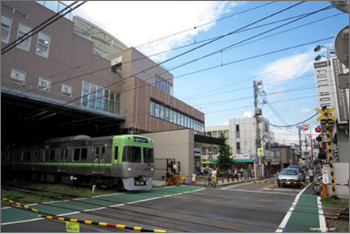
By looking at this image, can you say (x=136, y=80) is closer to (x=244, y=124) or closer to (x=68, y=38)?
(x=68, y=38)

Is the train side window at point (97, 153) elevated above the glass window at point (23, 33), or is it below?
below

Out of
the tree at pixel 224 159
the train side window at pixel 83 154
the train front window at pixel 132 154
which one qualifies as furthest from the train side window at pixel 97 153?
the tree at pixel 224 159

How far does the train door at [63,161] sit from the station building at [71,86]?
311 centimetres

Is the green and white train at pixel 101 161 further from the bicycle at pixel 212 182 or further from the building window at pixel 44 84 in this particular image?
the bicycle at pixel 212 182

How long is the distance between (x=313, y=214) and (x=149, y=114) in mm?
20935

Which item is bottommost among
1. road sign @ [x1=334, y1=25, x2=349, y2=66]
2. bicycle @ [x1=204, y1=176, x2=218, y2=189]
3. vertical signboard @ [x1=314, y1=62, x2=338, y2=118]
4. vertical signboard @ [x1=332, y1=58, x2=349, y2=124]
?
bicycle @ [x1=204, y1=176, x2=218, y2=189]

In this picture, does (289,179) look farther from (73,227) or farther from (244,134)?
(244,134)

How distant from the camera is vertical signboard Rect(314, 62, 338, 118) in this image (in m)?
15.1

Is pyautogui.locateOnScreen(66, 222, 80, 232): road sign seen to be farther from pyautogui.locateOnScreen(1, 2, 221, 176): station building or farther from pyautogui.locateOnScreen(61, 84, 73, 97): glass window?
pyautogui.locateOnScreen(61, 84, 73, 97): glass window

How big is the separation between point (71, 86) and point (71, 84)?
7.1 inches

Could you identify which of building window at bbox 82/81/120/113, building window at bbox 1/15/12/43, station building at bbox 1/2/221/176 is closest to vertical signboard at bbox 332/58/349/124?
station building at bbox 1/2/221/176

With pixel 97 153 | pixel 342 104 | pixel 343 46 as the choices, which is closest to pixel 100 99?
pixel 97 153

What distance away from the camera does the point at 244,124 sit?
166ft

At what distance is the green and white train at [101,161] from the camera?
14.4m
